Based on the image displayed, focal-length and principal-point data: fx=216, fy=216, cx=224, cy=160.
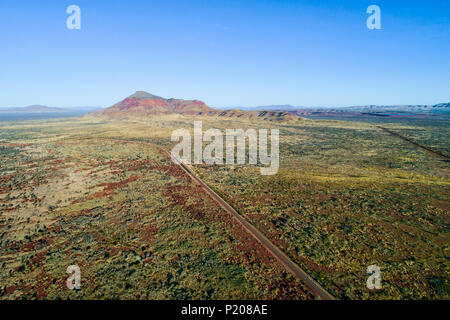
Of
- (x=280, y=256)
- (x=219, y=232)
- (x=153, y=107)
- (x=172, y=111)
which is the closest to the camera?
(x=280, y=256)

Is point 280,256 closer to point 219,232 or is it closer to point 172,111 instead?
point 219,232

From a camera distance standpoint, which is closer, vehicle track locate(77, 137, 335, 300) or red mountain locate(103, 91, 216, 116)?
vehicle track locate(77, 137, 335, 300)

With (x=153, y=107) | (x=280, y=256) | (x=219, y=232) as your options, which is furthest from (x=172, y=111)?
(x=280, y=256)

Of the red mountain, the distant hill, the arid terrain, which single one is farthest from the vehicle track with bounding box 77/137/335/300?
the red mountain

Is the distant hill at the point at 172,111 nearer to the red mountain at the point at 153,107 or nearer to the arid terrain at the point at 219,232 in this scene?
the red mountain at the point at 153,107

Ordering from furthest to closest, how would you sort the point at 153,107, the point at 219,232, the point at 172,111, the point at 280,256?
the point at 172,111, the point at 153,107, the point at 219,232, the point at 280,256

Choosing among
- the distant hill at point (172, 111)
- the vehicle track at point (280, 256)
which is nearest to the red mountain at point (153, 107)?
the distant hill at point (172, 111)

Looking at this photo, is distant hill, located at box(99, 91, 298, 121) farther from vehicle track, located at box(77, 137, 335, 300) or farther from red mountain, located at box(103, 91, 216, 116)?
vehicle track, located at box(77, 137, 335, 300)
